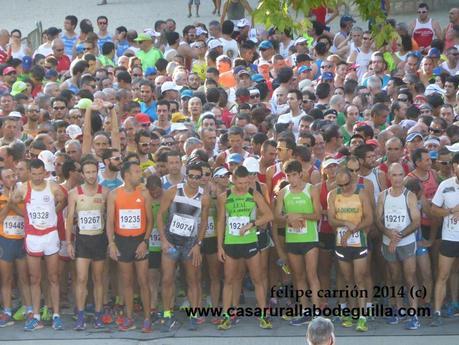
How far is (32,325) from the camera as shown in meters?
12.9

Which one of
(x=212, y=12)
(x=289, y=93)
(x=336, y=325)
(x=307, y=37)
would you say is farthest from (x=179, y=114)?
(x=212, y=12)

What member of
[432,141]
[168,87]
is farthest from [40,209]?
[168,87]

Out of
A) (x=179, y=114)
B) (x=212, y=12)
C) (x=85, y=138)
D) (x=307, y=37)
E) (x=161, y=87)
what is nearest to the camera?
(x=85, y=138)

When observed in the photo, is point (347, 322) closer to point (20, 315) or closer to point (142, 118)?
point (20, 315)

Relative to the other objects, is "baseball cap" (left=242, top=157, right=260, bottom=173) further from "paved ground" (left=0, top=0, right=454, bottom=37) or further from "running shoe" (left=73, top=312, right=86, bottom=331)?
"paved ground" (left=0, top=0, right=454, bottom=37)

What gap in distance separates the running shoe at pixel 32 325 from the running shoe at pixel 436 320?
4120mm

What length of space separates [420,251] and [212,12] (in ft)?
52.6

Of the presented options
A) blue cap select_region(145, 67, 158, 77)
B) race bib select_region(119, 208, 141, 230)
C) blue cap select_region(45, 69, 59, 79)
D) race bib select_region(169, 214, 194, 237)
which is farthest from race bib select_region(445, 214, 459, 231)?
blue cap select_region(45, 69, 59, 79)

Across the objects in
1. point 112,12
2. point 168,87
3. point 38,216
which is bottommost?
point 38,216

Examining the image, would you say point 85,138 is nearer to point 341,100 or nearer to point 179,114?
point 179,114

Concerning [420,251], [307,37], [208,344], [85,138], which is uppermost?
[307,37]

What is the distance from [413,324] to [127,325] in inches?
118

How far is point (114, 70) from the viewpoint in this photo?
1855 cm

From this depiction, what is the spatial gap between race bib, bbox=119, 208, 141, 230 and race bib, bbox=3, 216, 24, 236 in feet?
3.72
